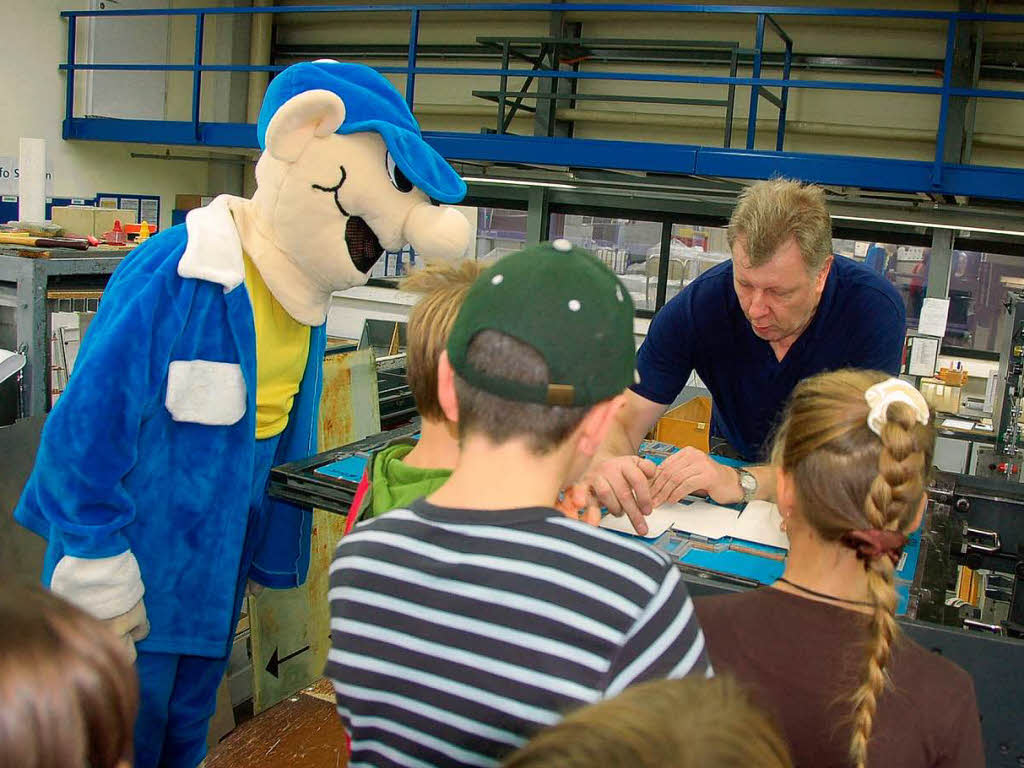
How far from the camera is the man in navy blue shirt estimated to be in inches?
71.4

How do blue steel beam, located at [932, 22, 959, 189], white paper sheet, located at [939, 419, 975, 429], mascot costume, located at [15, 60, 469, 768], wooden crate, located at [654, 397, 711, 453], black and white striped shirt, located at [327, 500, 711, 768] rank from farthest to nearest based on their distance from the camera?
white paper sheet, located at [939, 419, 975, 429] → blue steel beam, located at [932, 22, 959, 189] → wooden crate, located at [654, 397, 711, 453] → mascot costume, located at [15, 60, 469, 768] → black and white striped shirt, located at [327, 500, 711, 768]

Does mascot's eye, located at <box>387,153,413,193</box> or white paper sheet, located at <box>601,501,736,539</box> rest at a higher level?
mascot's eye, located at <box>387,153,413,193</box>

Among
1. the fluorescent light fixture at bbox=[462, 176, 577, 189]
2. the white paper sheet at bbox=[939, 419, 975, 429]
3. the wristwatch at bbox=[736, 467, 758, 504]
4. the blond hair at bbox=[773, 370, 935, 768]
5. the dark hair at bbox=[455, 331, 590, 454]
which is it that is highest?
the fluorescent light fixture at bbox=[462, 176, 577, 189]

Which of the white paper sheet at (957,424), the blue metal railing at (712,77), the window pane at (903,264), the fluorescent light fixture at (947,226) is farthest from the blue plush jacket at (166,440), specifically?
the window pane at (903,264)

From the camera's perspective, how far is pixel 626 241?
25.5 ft

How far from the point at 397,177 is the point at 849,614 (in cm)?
126

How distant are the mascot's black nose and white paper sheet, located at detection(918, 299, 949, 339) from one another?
4.30 m

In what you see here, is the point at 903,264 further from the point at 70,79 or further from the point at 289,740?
the point at 70,79

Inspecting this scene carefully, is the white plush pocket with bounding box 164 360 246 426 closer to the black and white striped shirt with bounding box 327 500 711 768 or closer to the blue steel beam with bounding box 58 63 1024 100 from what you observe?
the black and white striped shirt with bounding box 327 500 711 768

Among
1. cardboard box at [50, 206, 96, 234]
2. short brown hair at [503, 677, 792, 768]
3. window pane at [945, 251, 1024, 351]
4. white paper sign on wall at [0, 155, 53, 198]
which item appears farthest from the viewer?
window pane at [945, 251, 1024, 351]

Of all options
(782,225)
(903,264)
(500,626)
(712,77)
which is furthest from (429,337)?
(903,264)

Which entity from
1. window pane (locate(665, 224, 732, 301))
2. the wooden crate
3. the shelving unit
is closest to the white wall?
window pane (locate(665, 224, 732, 301))

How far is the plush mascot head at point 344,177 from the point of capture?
6.16ft

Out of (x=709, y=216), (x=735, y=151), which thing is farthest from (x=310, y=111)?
(x=709, y=216)
